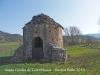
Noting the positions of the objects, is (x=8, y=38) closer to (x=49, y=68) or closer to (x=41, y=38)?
(x=41, y=38)

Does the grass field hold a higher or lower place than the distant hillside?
lower

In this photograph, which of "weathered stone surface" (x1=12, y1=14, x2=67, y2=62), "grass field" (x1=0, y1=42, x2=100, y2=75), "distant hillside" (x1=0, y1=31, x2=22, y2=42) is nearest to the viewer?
"grass field" (x1=0, y1=42, x2=100, y2=75)

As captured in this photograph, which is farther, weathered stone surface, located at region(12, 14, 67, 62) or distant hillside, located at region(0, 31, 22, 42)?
distant hillside, located at region(0, 31, 22, 42)

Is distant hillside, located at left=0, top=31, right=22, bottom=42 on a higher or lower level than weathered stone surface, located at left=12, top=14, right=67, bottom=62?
higher

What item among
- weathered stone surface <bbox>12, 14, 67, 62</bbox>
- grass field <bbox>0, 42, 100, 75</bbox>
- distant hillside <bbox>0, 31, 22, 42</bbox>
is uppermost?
distant hillside <bbox>0, 31, 22, 42</bbox>

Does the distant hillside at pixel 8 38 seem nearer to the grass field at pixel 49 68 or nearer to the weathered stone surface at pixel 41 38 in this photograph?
the weathered stone surface at pixel 41 38

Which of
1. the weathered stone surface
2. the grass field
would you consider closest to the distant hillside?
the weathered stone surface

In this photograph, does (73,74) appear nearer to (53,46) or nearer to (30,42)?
(53,46)

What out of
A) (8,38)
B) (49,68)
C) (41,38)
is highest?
(8,38)

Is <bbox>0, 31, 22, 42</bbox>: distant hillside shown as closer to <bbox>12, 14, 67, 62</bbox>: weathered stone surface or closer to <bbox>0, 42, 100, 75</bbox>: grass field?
<bbox>12, 14, 67, 62</bbox>: weathered stone surface

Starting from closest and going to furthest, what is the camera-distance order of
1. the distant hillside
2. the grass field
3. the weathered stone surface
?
1. the grass field
2. the weathered stone surface
3. the distant hillside

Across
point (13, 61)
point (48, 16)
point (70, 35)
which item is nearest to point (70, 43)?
point (70, 35)

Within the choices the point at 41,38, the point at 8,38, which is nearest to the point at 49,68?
the point at 41,38

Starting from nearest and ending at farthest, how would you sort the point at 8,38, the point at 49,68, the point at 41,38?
1. the point at 49,68
2. the point at 41,38
3. the point at 8,38
